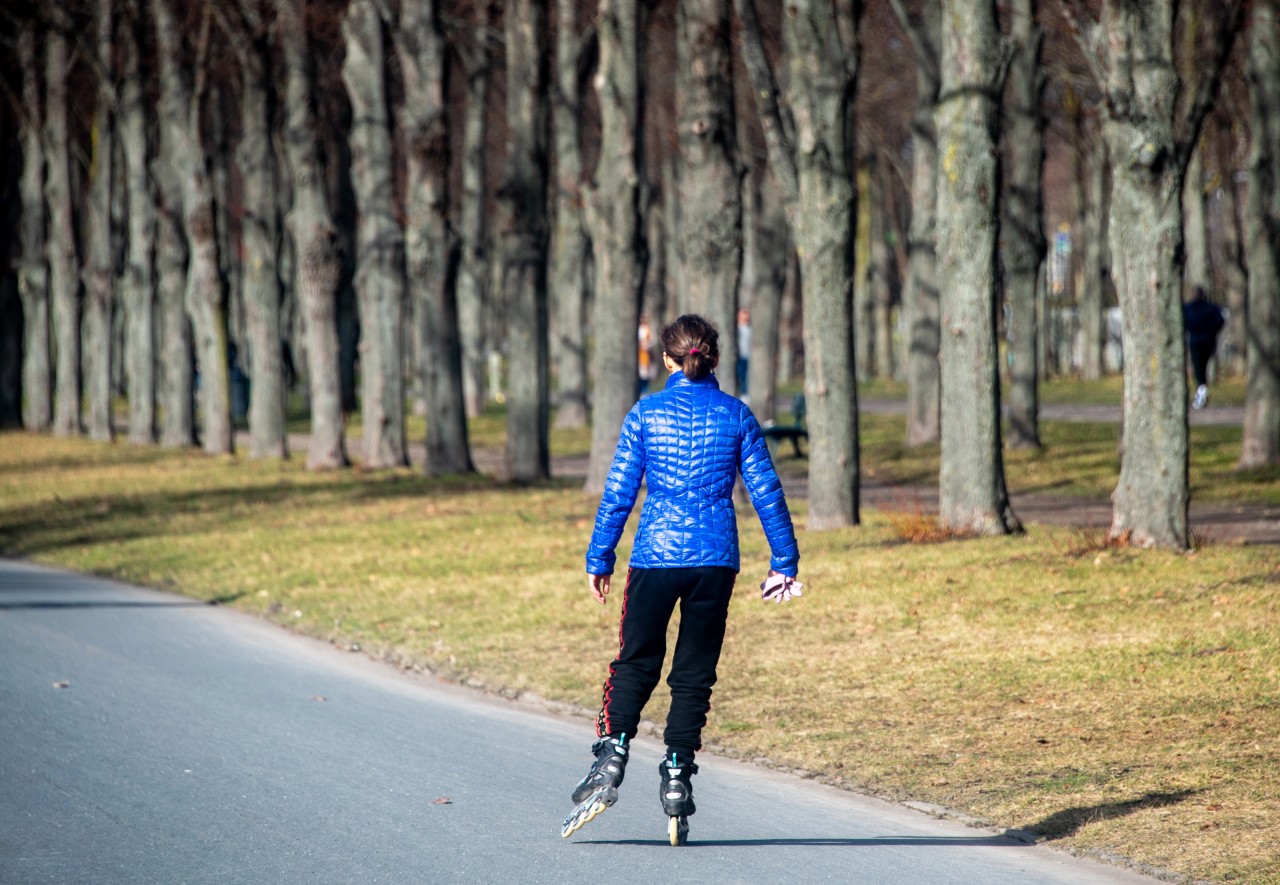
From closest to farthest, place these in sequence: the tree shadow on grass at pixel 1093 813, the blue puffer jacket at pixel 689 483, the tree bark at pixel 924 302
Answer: the blue puffer jacket at pixel 689 483, the tree shadow on grass at pixel 1093 813, the tree bark at pixel 924 302

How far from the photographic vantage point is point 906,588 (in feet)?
38.9

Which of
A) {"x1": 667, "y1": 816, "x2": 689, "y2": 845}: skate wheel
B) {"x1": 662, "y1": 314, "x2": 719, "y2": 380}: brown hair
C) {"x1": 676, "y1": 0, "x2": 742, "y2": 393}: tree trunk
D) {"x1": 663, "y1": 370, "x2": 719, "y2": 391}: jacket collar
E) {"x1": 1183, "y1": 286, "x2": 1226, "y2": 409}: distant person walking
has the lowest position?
{"x1": 667, "y1": 816, "x2": 689, "y2": 845}: skate wheel

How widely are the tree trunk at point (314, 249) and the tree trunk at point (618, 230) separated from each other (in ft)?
20.5

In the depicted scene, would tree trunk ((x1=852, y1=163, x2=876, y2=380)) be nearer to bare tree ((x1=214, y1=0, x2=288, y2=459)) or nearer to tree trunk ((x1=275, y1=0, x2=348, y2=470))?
bare tree ((x1=214, y1=0, x2=288, y2=459))

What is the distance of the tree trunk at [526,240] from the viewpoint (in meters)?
20.6

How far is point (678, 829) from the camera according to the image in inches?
238

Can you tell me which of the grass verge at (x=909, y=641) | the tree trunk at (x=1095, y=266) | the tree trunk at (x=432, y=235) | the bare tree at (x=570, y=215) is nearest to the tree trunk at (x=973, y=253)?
the grass verge at (x=909, y=641)

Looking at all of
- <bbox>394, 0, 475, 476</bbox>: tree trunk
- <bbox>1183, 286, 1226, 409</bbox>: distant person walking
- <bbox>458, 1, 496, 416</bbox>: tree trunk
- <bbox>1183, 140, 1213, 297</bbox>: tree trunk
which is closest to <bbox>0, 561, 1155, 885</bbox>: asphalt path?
<bbox>394, 0, 475, 476</bbox>: tree trunk

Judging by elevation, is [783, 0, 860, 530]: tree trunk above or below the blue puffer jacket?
above

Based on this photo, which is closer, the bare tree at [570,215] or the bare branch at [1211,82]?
the bare branch at [1211,82]

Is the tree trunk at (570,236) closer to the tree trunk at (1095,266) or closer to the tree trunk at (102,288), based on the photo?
the tree trunk at (102,288)

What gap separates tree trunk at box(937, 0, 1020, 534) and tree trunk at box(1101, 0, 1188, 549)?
129 centimetres

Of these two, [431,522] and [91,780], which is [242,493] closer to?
[431,522]

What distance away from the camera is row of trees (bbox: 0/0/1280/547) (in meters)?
13.8
